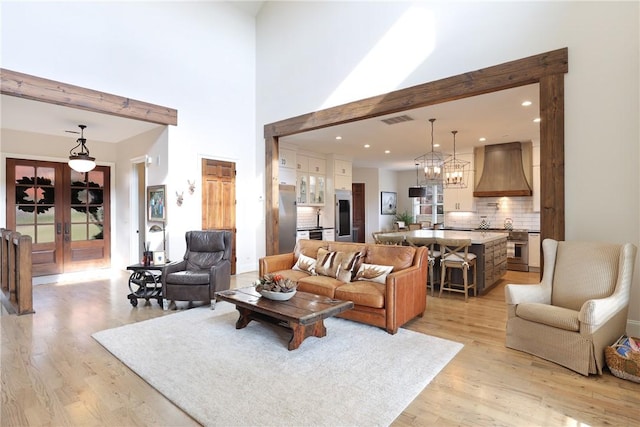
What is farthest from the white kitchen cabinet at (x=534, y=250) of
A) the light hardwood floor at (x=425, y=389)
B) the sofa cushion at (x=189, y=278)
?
the sofa cushion at (x=189, y=278)

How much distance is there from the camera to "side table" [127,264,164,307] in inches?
178

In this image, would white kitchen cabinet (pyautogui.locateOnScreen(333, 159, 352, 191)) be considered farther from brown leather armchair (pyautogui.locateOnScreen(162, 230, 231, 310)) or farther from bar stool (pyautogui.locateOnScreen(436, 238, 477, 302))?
brown leather armchair (pyautogui.locateOnScreen(162, 230, 231, 310))

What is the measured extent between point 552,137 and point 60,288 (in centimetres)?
738

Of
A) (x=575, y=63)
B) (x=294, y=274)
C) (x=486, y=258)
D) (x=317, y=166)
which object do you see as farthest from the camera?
(x=317, y=166)

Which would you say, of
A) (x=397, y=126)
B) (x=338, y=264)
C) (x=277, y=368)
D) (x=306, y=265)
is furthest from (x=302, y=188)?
(x=277, y=368)

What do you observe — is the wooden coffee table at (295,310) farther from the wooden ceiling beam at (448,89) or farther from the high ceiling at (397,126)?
the high ceiling at (397,126)

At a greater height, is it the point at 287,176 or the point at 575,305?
the point at 287,176

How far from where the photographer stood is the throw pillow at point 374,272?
153 inches

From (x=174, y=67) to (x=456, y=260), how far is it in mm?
5593

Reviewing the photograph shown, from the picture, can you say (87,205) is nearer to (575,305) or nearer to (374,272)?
(374,272)

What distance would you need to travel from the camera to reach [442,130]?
6566mm

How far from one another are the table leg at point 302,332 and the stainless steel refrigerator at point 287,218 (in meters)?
4.02

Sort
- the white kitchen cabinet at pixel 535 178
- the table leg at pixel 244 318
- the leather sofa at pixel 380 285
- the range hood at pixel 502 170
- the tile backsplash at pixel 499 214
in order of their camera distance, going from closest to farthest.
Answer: the leather sofa at pixel 380 285
the table leg at pixel 244 318
the white kitchen cabinet at pixel 535 178
the range hood at pixel 502 170
the tile backsplash at pixel 499 214

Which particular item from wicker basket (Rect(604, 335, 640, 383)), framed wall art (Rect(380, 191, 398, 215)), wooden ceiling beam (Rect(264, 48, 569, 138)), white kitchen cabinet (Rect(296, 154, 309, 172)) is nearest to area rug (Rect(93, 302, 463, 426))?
wicker basket (Rect(604, 335, 640, 383))
